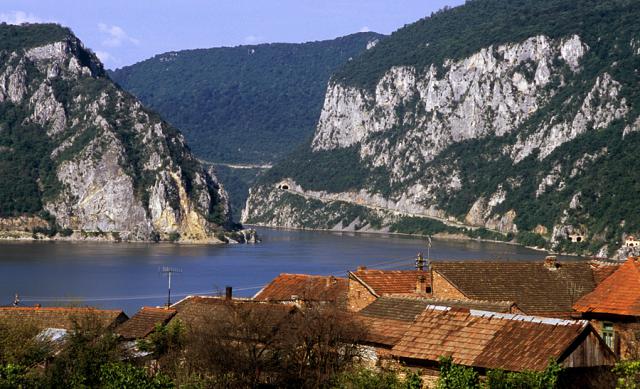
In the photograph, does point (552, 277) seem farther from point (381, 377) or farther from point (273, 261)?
point (273, 261)

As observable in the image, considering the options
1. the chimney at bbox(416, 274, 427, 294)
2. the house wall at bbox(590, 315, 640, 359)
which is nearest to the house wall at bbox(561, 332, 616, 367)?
the house wall at bbox(590, 315, 640, 359)

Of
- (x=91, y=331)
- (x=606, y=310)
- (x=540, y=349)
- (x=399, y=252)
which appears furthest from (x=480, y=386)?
(x=399, y=252)

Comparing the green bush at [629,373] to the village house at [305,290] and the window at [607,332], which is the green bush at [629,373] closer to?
the window at [607,332]

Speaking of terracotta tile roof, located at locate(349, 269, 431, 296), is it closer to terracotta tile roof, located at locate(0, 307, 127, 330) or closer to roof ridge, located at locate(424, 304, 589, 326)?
terracotta tile roof, located at locate(0, 307, 127, 330)

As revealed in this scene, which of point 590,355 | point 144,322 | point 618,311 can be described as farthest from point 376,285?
point 590,355

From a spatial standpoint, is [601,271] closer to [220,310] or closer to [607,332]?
[607,332]
